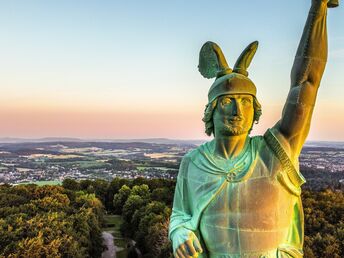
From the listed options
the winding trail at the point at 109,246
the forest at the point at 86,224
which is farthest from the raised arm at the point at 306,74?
the winding trail at the point at 109,246

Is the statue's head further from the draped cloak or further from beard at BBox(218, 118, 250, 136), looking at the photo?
the draped cloak

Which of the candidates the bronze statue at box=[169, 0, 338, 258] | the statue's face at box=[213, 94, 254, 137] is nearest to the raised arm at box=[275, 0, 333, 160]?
the bronze statue at box=[169, 0, 338, 258]

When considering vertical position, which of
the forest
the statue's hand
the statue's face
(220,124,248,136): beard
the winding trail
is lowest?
the winding trail

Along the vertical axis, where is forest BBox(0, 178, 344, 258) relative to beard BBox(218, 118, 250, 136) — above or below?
below

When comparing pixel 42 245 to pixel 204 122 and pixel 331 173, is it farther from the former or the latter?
pixel 331 173

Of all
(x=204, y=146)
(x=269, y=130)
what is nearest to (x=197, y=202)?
(x=204, y=146)
